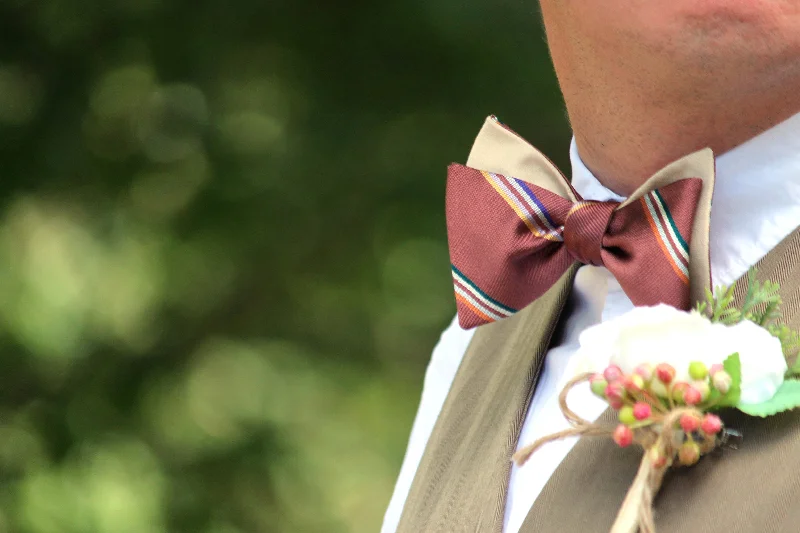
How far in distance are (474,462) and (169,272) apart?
1.76m

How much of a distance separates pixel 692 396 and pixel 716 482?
97mm

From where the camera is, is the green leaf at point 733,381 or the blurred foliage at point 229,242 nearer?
the green leaf at point 733,381

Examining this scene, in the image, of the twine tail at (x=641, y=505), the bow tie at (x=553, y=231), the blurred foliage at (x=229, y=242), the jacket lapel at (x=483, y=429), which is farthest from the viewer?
the blurred foliage at (x=229, y=242)

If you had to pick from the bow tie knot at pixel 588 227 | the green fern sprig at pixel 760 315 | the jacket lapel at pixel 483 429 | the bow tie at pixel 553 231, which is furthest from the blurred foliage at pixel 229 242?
the green fern sprig at pixel 760 315

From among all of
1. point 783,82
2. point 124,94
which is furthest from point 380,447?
point 783,82

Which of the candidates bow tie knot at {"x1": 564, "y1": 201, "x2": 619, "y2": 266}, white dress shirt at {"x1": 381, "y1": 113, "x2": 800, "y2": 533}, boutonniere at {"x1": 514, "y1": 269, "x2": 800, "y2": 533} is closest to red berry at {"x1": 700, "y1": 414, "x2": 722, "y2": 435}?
boutonniere at {"x1": 514, "y1": 269, "x2": 800, "y2": 533}

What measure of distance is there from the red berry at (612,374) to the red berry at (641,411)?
3 cm

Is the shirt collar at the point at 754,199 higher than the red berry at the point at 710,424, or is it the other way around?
the shirt collar at the point at 754,199

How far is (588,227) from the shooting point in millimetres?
830

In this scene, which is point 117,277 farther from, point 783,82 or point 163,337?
point 783,82

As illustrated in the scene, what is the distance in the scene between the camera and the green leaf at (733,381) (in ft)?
1.98

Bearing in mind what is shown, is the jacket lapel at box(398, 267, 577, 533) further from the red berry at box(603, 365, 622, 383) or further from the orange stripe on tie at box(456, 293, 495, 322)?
the red berry at box(603, 365, 622, 383)

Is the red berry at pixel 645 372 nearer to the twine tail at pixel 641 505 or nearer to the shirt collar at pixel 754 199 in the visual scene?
the twine tail at pixel 641 505

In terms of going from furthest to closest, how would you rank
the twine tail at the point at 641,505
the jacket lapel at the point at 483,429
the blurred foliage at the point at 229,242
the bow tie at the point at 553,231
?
the blurred foliage at the point at 229,242 → the jacket lapel at the point at 483,429 → the bow tie at the point at 553,231 → the twine tail at the point at 641,505
